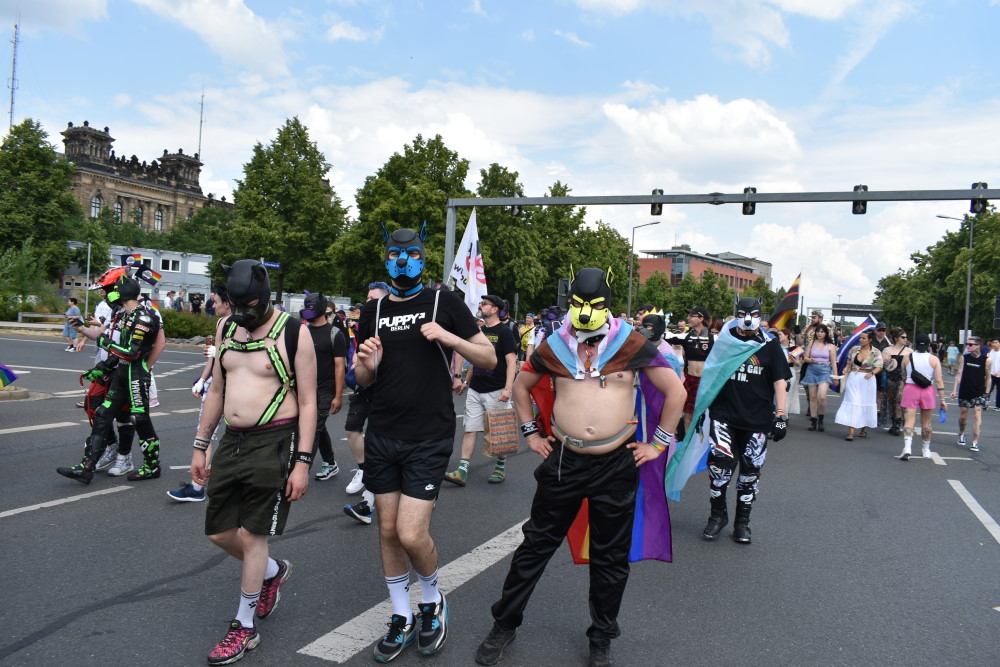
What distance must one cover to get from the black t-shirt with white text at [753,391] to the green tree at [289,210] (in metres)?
35.7

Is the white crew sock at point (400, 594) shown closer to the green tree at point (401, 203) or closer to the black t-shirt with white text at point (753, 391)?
the black t-shirt with white text at point (753, 391)

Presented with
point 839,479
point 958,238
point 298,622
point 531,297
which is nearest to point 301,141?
point 531,297

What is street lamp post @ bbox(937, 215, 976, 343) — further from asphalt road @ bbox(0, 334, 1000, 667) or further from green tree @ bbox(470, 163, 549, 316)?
asphalt road @ bbox(0, 334, 1000, 667)

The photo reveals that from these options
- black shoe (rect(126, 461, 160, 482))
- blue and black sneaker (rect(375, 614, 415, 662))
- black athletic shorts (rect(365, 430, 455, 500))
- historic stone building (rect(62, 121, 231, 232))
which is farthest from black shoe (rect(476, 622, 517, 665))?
historic stone building (rect(62, 121, 231, 232))

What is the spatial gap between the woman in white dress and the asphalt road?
468 cm

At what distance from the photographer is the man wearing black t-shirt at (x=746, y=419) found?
6.23 metres

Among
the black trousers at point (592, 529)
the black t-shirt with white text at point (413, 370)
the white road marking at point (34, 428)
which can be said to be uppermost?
the black t-shirt with white text at point (413, 370)

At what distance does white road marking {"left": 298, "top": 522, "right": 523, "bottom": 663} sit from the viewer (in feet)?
12.3

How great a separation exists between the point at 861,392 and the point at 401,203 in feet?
95.1

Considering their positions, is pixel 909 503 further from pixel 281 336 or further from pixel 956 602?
pixel 281 336

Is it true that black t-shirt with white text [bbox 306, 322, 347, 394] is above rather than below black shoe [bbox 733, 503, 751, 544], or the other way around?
above

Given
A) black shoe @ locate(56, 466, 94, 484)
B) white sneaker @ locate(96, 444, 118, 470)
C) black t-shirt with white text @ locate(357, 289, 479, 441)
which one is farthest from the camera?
white sneaker @ locate(96, 444, 118, 470)

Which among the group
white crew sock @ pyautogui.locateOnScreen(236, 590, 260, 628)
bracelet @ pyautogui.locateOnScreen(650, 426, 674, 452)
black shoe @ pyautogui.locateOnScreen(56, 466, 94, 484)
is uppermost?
bracelet @ pyautogui.locateOnScreen(650, 426, 674, 452)

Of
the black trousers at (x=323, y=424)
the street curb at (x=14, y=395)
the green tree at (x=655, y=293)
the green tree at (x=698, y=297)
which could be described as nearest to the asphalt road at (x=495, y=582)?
the black trousers at (x=323, y=424)
